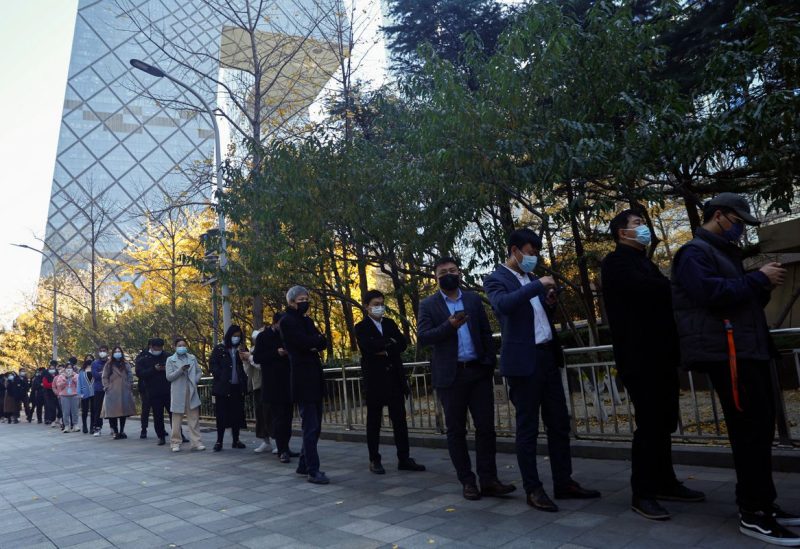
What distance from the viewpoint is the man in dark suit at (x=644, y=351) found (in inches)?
160

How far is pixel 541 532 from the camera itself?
396cm

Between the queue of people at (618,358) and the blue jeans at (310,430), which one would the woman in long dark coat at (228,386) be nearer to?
the queue of people at (618,358)

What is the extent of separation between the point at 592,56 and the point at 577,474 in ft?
17.0

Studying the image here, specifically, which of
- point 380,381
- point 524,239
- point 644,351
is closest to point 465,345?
point 524,239

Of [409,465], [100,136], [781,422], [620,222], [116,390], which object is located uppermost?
[100,136]

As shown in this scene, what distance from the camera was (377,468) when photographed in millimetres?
6703

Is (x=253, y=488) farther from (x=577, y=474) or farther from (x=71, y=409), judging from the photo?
(x=71, y=409)

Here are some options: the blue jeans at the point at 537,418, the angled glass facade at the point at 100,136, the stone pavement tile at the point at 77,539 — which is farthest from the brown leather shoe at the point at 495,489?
the angled glass facade at the point at 100,136

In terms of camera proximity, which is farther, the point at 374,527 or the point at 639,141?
the point at 639,141

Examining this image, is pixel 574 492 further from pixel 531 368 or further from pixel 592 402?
pixel 592 402

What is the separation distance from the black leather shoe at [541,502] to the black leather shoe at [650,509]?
566 millimetres

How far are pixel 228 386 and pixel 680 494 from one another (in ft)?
23.9

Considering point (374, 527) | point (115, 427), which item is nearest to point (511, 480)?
point (374, 527)

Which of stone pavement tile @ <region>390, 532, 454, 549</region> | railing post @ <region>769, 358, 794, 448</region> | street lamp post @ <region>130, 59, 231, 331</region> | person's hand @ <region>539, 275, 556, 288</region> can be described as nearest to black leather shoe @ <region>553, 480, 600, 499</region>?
stone pavement tile @ <region>390, 532, 454, 549</region>
